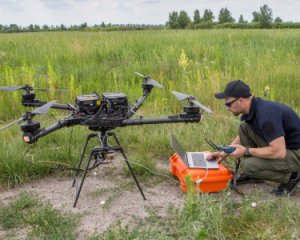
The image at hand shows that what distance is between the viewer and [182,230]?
290 cm

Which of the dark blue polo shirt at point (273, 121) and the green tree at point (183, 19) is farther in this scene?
the green tree at point (183, 19)

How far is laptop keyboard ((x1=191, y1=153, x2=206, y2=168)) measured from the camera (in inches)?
148

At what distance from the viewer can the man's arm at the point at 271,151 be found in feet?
11.4

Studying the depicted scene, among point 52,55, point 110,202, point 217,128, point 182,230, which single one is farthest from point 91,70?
point 182,230

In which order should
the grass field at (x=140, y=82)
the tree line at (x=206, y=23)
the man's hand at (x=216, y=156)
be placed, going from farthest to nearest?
the tree line at (x=206, y=23), the grass field at (x=140, y=82), the man's hand at (x=216, y=156)

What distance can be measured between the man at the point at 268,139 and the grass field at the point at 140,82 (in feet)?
1.79

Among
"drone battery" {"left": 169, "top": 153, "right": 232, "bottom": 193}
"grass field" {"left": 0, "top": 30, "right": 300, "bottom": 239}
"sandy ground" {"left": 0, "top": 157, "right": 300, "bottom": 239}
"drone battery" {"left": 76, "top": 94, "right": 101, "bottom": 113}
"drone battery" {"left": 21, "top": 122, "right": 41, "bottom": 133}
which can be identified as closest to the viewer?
"drone battery" {"left": 21, "top": 122, "right": 41, "bottom": 133}

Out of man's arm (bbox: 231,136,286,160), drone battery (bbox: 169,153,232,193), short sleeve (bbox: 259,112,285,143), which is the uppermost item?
short sleeve (bbox: 259,112,285,143)

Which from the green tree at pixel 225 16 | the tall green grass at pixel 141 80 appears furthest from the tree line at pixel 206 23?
the tall green grass at pixel 141 80

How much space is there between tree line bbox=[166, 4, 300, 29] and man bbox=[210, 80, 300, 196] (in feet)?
103

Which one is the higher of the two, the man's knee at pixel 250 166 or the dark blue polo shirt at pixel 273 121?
the dark blue polo shirt at pixel 273 121

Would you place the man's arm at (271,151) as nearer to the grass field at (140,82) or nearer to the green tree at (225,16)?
the grass field at (140,82)

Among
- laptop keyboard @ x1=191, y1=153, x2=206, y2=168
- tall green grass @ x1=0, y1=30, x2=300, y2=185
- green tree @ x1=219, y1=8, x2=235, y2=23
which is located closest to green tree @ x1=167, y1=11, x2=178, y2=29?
green tree @ x1=219, y1=8, x2=235, y2=23

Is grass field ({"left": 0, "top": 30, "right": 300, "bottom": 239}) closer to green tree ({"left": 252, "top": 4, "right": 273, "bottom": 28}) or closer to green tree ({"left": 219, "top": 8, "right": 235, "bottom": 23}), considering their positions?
green tree ({"left": 252, "top": 4, "right": 273, "bottom": 28})
